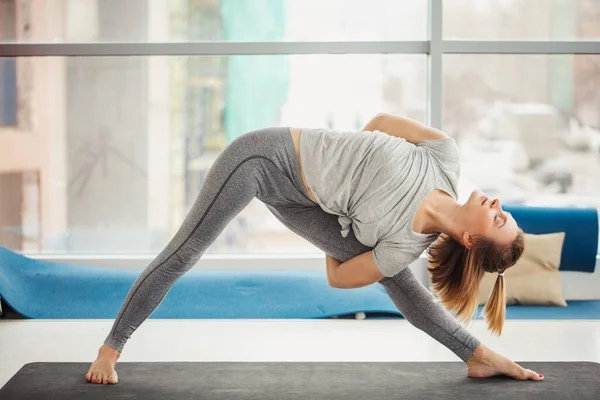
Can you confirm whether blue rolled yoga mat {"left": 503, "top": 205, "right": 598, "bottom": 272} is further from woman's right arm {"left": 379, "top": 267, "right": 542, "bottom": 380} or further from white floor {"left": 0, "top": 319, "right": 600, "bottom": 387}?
woman's right arm {"left": 379, "top": 267, "right": 542, "bottom": 380}

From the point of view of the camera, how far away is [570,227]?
4.54 meters

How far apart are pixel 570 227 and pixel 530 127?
2.42 ft

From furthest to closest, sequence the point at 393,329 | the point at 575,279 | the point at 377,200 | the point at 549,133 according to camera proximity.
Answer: the point at 549,133
the point at 575,279
the point at 393,329
the point at 377,200

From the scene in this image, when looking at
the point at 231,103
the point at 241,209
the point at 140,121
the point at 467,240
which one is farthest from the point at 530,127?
the point at 241,209

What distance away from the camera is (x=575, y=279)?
4641mm

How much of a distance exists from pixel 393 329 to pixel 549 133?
1844 mm

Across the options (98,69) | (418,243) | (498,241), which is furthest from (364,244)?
(98,69)

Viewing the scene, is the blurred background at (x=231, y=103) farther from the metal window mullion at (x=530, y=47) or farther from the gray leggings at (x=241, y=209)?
the gray leggings at (x=241, y=209)

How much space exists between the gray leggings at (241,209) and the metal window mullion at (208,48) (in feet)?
7.10

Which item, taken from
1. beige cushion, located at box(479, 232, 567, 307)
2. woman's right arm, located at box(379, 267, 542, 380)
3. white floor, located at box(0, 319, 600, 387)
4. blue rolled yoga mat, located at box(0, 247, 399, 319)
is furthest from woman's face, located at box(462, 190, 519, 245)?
beige cushion, located at box(479, 232, 567, 307)

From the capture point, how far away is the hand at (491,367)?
2.88 metres

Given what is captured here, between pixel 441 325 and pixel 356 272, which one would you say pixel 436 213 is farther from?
pixel 441 325

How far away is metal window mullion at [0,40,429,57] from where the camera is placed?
4.79 m

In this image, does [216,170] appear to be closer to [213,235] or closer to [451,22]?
[213,235]
